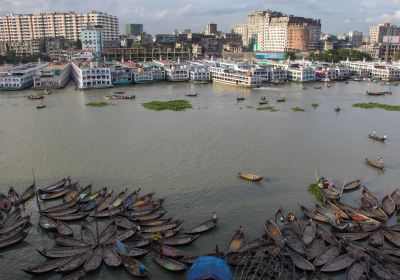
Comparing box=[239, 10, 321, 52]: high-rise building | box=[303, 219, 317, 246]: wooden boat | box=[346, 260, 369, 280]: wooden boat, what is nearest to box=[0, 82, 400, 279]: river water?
box=[303, 219, 317, 246]: wooden boat

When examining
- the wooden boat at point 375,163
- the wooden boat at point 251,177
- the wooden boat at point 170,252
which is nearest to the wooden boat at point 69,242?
the wooden boat at point 170,252

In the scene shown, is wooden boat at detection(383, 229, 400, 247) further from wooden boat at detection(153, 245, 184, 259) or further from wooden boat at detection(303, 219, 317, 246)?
wooden boat at detection(153, 245, 184, 259)

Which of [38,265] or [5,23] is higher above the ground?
[5,23]

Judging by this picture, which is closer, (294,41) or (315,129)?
(315,129)

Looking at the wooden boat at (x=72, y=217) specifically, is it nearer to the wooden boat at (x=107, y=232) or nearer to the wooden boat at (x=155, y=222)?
the wooden boat at (x=107, y=232)

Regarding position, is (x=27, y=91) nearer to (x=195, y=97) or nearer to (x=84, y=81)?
(x=84, y=81)

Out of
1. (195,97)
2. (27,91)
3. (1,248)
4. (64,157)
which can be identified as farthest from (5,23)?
(1,248)

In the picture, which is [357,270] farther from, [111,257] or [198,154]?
[198,154]
